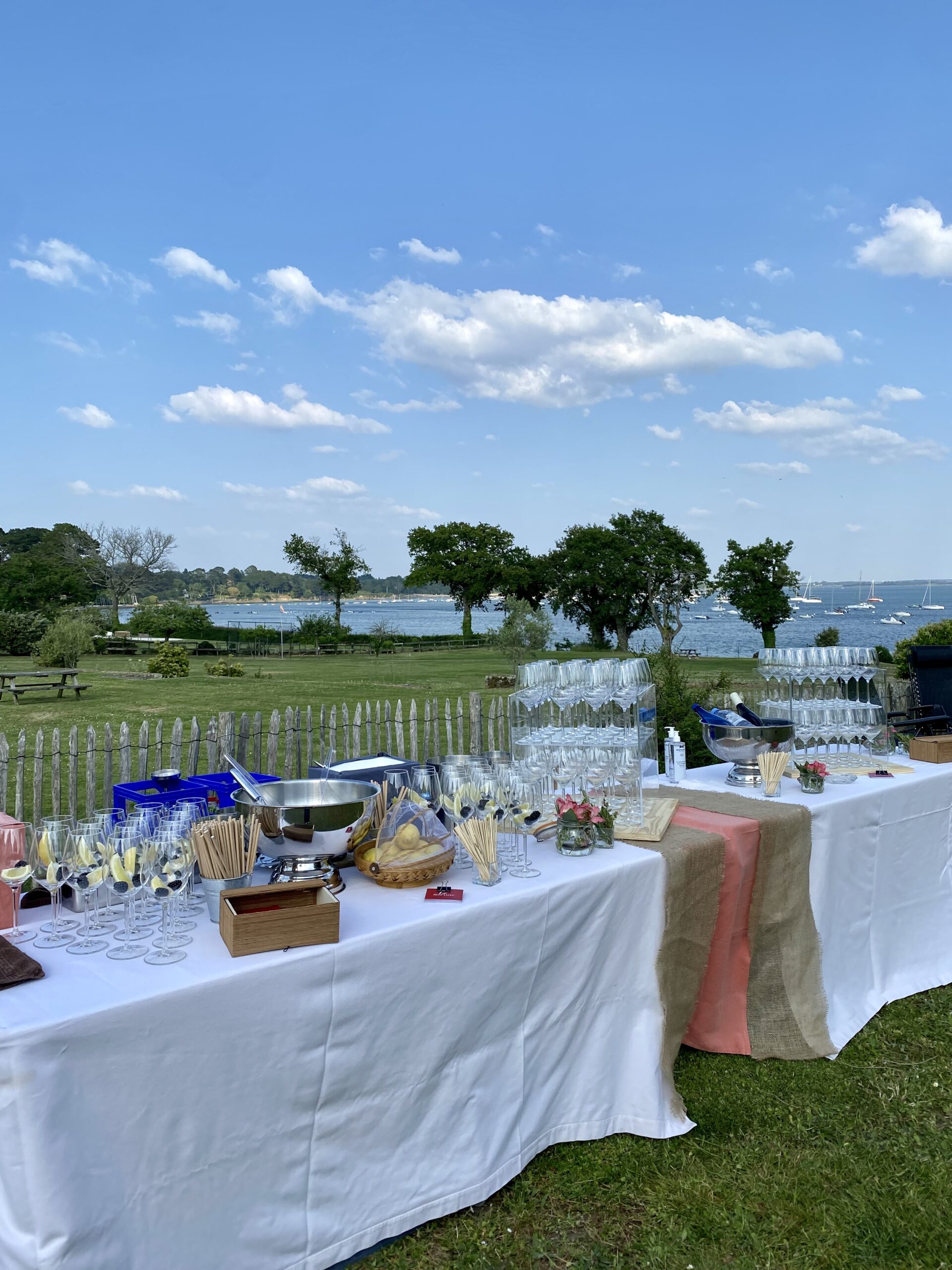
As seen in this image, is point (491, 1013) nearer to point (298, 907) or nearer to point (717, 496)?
point (298, 907)

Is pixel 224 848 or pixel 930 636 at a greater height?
pixel 930 636

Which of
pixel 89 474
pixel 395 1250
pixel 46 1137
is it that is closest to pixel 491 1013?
pixel 395 1250

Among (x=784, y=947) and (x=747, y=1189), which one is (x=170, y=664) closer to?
(x=784, y=947)

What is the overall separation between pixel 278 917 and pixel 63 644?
87.4ft

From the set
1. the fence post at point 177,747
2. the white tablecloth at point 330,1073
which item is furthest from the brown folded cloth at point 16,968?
the fence post at point 177,747

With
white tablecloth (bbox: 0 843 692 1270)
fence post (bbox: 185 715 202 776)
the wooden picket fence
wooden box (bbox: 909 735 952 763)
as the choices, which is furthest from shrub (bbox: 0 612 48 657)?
white tablecloth (bbox: 0 843 692 1270)

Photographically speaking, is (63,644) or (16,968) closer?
(16,968)

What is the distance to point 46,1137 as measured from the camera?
1533mm

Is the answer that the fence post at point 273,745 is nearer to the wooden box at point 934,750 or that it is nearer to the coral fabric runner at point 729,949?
the coral fabric runner at point 729,949

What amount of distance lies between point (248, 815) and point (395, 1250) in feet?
3.88

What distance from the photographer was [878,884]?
366 cm

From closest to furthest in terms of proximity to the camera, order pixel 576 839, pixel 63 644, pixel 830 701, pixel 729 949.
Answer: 1. pixel 576 839
2. pixel 729 949
3. pixel 830 701
4. pixel 63 644

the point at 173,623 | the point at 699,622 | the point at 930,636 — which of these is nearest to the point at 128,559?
the point at 173,623

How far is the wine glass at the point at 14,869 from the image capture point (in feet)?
6.53
